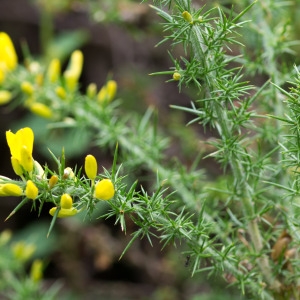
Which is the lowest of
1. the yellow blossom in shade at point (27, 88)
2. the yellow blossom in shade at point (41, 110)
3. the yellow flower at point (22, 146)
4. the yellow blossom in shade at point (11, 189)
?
the yellow blossom in shade at point (41, 110)

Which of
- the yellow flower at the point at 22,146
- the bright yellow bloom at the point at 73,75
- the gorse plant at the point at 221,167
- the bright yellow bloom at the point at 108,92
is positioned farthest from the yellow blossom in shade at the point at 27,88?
the yellow flower at the point at 22,146

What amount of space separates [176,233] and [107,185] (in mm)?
178

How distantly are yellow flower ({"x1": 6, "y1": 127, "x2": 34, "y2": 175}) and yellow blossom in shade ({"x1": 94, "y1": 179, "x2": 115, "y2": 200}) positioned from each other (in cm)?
12

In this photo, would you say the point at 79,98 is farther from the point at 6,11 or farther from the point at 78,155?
the point at 6,11

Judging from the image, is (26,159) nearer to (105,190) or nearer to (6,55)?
(105,190)

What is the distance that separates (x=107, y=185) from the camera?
2.68ft

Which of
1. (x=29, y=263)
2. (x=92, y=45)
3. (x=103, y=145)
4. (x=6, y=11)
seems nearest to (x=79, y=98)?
(x=103, y=145)

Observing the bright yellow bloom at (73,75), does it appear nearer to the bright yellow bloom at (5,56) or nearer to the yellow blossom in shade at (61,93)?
the yellow blossom in shade at (61,93)

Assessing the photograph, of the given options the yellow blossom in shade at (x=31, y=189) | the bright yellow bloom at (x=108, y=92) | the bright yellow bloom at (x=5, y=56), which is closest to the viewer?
the yellow blossom in shade at (x=31, y=189)

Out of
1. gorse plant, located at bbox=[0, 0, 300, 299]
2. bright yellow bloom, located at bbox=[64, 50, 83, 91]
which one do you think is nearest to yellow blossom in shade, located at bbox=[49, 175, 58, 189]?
gorse plant, located at bbox=[0, 0, 300, 299]

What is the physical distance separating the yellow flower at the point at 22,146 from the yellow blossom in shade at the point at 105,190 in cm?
12

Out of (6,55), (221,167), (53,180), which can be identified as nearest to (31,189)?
(53,180)

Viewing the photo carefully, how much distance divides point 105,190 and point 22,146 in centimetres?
16

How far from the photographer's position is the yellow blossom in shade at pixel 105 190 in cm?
82
